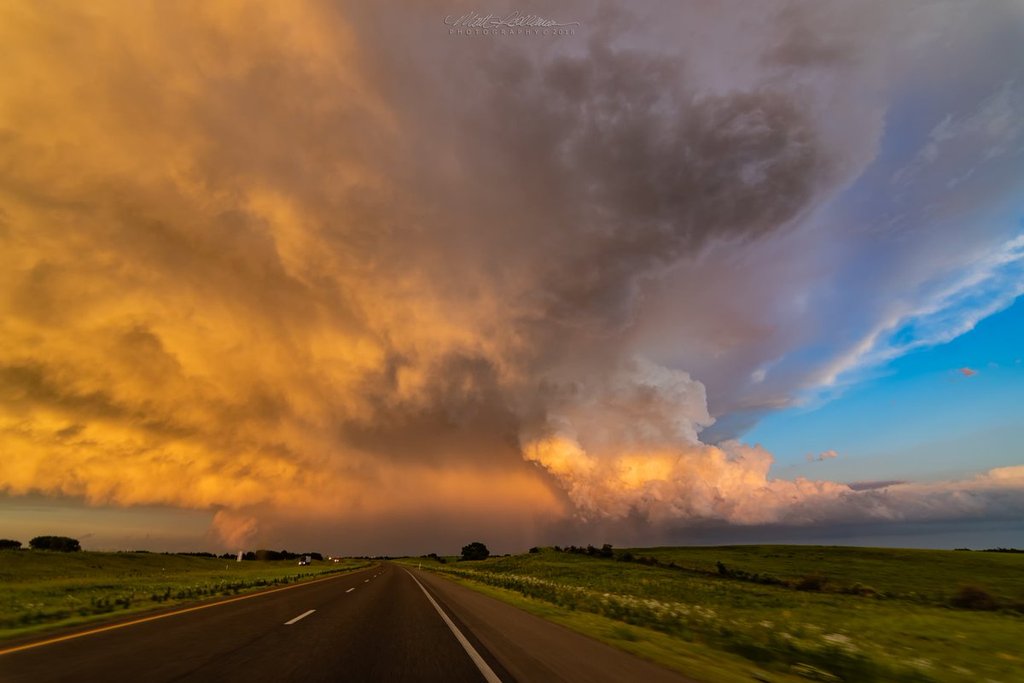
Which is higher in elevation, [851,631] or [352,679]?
[352,679]

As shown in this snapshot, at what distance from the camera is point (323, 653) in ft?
29.8

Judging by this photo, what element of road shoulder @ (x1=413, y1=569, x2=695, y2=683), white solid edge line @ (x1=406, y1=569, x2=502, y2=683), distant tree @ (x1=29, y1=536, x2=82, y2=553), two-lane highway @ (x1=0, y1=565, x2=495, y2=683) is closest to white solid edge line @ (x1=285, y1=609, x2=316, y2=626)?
two-lane highway @ (x1=0, y1=565, x2=495, y2=683)

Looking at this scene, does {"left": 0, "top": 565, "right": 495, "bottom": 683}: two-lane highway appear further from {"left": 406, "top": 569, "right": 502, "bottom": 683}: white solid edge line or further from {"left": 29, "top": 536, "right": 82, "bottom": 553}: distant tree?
{"left": 29, "top": 536, "right": 82, "bottom": 553}: distant tree

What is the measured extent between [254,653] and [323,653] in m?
1.10

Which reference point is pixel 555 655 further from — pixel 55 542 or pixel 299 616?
pixel 55 542

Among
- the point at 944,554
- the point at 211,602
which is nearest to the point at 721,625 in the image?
the point at 211,602

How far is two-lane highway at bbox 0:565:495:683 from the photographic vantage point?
7.30m

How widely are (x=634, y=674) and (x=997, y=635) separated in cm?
2023

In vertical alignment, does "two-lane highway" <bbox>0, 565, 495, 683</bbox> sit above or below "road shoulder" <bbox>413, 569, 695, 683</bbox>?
above

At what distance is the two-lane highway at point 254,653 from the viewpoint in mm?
7297

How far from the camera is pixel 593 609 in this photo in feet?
67.9

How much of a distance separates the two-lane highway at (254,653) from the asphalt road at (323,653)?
0.02 metres

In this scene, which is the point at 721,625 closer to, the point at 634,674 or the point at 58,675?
the point at 634,674

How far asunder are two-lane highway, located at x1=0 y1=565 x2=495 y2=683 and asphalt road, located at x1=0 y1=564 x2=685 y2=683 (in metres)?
0.02
